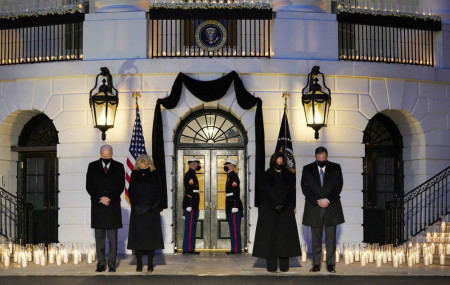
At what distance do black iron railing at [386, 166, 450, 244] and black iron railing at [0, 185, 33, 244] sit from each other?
26.2 feet

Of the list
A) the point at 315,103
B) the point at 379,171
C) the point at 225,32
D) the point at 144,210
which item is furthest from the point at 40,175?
the point at 379,171

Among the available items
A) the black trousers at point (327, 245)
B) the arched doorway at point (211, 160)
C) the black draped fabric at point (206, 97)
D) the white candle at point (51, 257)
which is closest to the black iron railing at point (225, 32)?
the black draped fabric at point (206, 97)

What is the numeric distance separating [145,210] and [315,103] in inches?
240

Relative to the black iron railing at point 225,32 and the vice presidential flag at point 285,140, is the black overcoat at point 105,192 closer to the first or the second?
the vice presidential flag at point 285,140

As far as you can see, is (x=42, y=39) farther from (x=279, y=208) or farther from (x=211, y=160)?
(x=279, y=208)

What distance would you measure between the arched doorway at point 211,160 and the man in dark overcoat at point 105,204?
520 cm

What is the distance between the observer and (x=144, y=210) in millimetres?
16312

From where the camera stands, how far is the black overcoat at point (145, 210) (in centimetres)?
1631

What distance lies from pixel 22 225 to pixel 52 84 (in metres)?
3.21

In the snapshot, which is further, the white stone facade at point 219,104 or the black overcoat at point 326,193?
the white stone facade at point 219,104

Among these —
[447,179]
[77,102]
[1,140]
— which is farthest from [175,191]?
[447,179]

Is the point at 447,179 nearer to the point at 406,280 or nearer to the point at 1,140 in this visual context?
the point at 406,280

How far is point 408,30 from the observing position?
2300 centimetres

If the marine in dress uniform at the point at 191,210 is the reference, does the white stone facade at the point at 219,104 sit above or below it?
above
